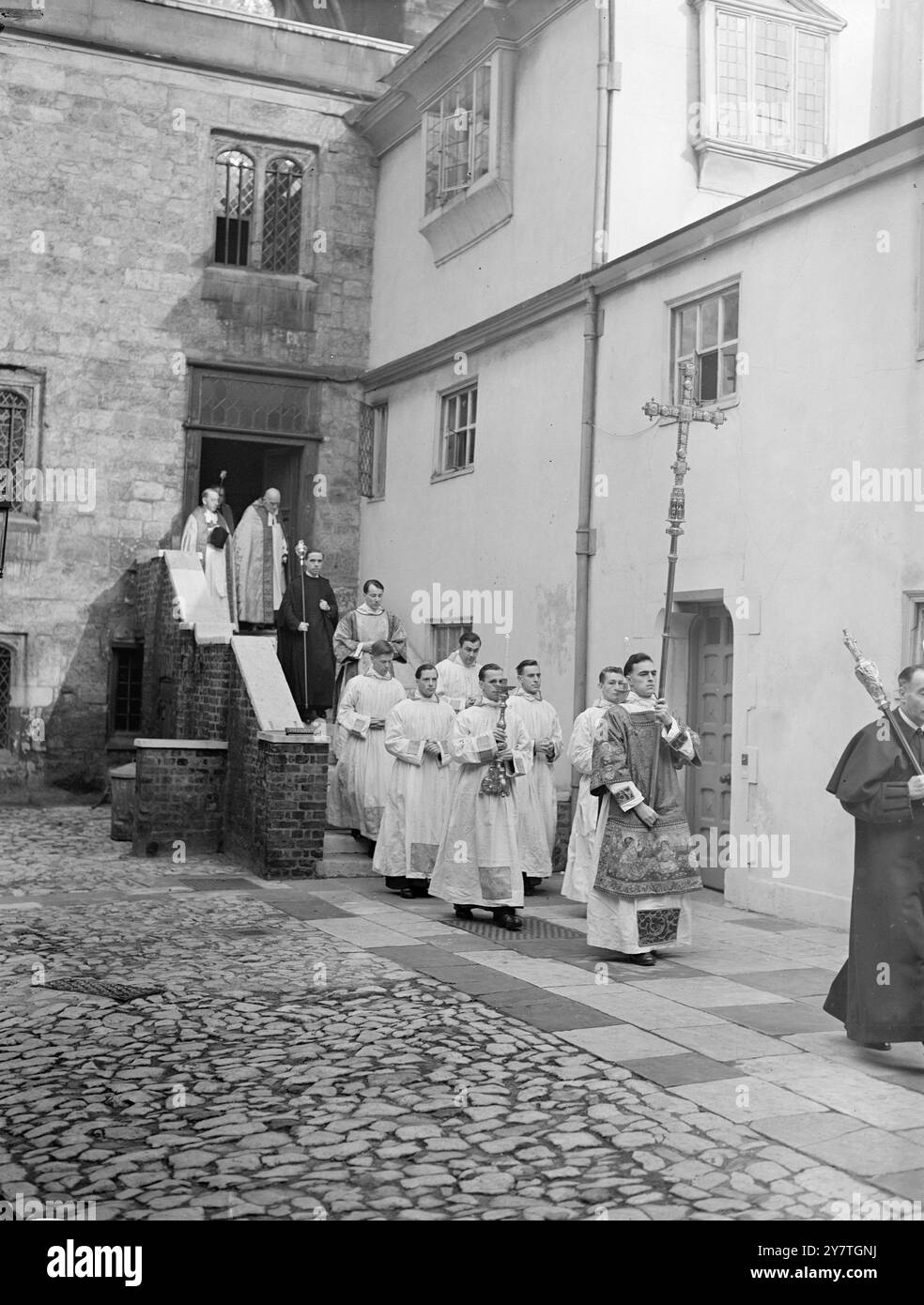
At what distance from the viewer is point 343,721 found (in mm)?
12992

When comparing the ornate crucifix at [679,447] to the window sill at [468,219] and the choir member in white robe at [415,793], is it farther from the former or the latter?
the window sill at [468,219]

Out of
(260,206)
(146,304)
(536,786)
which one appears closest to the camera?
(536,786)

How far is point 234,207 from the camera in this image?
736 inches

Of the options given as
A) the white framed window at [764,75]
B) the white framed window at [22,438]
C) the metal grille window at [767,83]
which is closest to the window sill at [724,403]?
the white framed window at [764,75]

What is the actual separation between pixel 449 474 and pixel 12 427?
5648 mm

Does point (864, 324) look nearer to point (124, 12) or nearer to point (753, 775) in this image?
point (753, 775)

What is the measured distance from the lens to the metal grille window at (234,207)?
61.2ft

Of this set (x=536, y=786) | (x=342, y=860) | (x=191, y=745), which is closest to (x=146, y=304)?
(x=191, y=745)

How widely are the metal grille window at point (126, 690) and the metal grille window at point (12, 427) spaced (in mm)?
2727

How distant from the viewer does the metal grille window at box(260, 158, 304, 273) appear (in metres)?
18.9

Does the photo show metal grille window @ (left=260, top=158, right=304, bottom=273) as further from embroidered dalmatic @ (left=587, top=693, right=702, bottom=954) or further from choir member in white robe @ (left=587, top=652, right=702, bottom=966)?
embroidered dalmatic @ (left=587, top=693, right=702, bottom=954)

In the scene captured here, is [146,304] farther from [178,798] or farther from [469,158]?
[178,798]

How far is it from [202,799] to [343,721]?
1527 mm
